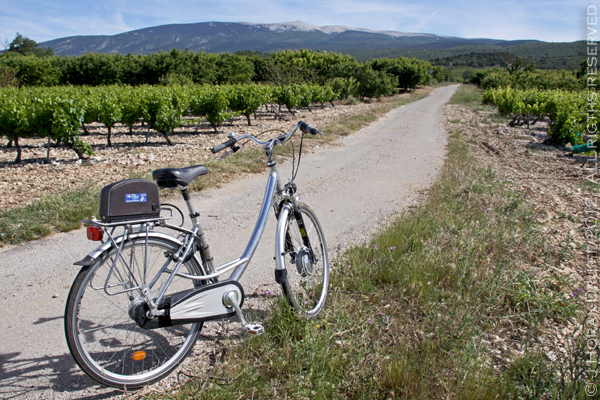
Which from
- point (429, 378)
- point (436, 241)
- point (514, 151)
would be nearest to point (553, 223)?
point (436, 241)

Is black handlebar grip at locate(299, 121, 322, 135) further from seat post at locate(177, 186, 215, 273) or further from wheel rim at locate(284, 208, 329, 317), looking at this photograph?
seat post at locate(177, 186, 215, 273)

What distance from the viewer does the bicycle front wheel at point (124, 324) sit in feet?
6.16

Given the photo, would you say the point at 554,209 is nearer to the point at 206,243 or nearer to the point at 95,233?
the point at 206,243

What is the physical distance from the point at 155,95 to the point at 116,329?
39.1ft

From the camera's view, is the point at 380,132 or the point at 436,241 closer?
the point at 436,241

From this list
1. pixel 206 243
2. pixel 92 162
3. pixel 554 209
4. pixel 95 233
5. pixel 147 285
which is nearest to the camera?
pixel 95 233

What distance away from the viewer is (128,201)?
192 cm

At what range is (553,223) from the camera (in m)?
4.92

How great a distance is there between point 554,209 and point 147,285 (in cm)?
577

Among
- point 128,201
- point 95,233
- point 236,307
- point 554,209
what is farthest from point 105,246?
point 554,209

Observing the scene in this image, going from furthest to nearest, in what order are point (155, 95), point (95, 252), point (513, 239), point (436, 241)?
point (155, 95)
point (513, 239)
point (436, 241)
point (95, 252)

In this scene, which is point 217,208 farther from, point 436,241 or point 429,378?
point 429,378

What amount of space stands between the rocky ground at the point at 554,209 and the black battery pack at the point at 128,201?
2.39 meters

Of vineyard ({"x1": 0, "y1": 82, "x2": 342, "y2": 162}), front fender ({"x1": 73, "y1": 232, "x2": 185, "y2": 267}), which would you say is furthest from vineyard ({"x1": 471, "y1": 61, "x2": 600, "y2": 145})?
front fender ({"x1": 73, "y1": 232, "x2": 185, "y2": 267})
